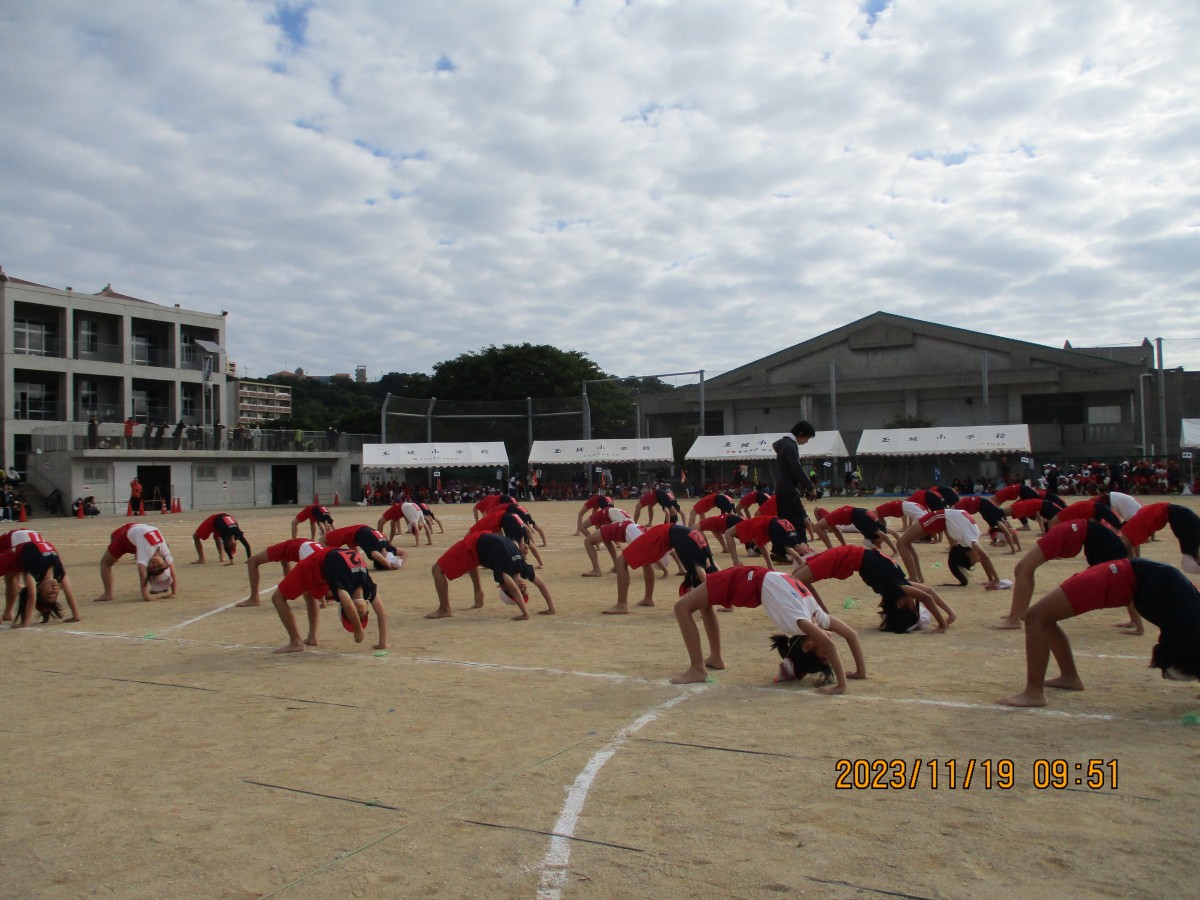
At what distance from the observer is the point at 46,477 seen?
42500 mm

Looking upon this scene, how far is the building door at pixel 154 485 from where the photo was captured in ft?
141

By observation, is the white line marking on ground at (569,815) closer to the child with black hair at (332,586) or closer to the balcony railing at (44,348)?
the child with black hair at (332,586)

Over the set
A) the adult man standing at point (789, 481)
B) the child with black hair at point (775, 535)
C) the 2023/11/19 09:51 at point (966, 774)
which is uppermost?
the adult man standing at point (789, 481)

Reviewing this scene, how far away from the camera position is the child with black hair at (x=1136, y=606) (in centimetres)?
558

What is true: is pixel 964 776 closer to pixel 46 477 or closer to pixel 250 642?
pixel 250 642

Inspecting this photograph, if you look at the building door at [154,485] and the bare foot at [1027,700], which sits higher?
the building door at [154,485]

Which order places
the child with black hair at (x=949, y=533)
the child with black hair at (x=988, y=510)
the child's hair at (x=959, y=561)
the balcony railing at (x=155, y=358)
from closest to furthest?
the child with black hair at (x=949, y=533)
the child's hair at (x=959, y=561)
the child with black hair at (x=988, y=510)
the balcony railing at (x=155, y=358)

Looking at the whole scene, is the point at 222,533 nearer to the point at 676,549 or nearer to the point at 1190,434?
the point at 676,549

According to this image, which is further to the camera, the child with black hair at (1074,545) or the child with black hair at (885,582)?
the child with black hair at (885,582)

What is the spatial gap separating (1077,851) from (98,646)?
32.1ft

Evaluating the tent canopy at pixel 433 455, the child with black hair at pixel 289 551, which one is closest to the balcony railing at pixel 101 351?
the tent canopy at pixel 433 455

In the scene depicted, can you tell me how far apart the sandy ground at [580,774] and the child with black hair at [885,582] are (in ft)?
0.99

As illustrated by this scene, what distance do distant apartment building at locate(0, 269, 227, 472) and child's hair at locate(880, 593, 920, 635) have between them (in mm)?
47789

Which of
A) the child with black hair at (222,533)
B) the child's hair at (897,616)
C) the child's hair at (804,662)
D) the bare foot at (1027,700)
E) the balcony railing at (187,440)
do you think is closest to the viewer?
the bare foot at (1027,700)
